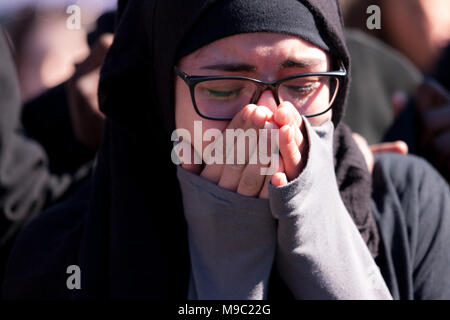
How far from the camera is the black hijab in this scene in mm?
1663

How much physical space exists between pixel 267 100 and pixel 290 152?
21 cm

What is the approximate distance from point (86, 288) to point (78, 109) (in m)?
1.01

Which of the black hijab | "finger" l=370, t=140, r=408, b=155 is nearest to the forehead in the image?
the black hijab

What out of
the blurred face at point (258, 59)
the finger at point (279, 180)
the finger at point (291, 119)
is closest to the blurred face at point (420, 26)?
the blurred face at point (258, 59)

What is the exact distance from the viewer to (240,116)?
4.80 feet

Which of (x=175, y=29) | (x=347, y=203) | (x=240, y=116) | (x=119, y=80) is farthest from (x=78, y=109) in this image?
(x=347, y=203)

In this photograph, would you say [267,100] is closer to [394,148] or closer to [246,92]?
[246,92]

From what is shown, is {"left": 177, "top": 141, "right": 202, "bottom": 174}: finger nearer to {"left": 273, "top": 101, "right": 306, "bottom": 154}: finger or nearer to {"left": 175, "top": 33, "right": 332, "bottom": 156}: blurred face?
{"left": 175, "top": 33, "right": 332, "bottom": 156}: blurred face

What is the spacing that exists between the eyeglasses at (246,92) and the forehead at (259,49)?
0.19 ft

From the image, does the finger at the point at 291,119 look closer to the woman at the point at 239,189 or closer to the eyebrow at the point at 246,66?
the woman at the point at 239,189

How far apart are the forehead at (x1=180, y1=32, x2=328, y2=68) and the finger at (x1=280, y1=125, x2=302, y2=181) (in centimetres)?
25

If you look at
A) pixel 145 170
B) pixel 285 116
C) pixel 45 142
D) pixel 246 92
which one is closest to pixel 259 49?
pixel 246 92
